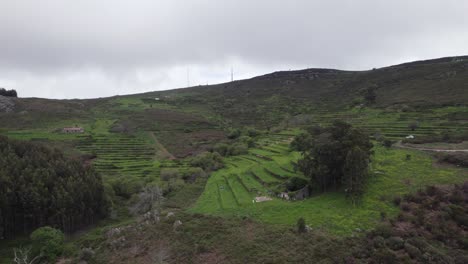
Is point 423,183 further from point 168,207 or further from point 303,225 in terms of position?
point 168,207

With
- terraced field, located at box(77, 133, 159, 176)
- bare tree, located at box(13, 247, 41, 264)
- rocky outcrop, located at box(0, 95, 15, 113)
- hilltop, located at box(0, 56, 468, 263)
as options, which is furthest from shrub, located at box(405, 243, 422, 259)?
rocky outcrop, located at box(0, 95, 15, 113)

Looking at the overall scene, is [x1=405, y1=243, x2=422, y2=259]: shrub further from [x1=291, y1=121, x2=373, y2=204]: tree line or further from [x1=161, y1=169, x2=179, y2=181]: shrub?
[x1=161, y1=169, x2=179, y2=181]: shrub

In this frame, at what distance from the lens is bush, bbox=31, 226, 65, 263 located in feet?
116

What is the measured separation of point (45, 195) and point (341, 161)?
41.8 meters

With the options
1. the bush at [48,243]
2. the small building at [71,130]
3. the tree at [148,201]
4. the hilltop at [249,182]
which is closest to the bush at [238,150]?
the hilltop at [249,182]

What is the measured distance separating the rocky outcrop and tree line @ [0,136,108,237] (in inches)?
4133

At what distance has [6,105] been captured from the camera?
445 feet

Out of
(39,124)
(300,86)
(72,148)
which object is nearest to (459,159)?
(72,148)

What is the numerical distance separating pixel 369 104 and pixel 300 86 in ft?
289

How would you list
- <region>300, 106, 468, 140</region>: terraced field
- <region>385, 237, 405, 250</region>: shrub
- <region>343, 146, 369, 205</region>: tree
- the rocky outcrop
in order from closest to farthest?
<region>385, 237, 405, 250</region>: shrub < <region>343, 146, 369, 205</region>: tree < <region>300, 106, 468, 140</region>: terraced field < the rocky outcrop

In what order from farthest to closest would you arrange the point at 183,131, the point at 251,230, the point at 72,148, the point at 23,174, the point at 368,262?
the point at 183,131 < the point at 72,148 < the point at 23,174 < the point at 251,230 < the point at 368,262

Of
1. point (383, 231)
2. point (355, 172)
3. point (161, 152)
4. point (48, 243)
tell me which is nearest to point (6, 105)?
point (161, 152)

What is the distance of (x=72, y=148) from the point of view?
83.0 meters

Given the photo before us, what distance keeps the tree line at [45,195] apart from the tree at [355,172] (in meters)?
37.5
